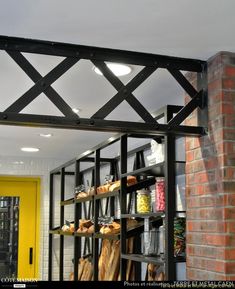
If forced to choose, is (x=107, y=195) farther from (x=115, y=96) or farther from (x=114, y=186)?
(x=115, y=96)

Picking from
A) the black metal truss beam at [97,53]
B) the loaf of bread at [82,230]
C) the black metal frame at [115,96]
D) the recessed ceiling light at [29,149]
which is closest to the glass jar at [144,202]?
the black metal frame at [115,96]

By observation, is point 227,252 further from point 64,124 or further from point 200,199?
point 64,124

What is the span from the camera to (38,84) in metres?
2.46

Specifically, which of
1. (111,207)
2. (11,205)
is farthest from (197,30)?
(11,205)

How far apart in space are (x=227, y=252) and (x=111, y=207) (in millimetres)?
2686

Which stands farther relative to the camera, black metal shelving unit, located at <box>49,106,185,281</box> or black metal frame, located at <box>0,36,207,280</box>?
black metal shelving unit, located at <box>49,106,185,281</box>

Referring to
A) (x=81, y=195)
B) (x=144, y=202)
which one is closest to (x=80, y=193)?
(x=81, y=195)

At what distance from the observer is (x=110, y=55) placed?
2594 mm

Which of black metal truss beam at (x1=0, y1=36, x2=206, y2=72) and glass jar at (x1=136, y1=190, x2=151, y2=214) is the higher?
black metal truss beam at (x1=0, y1=36, x2=206, y2=72)

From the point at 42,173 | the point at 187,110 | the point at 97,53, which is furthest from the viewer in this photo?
the point at 42,173

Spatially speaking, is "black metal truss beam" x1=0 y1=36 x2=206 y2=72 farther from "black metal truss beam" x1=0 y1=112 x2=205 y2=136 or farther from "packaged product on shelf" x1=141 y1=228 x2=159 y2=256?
"packaged product on shelf" x1=141 y1=228 x2=159 y2=256

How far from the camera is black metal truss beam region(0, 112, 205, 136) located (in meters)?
2.38

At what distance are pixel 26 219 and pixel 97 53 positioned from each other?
4633 mm

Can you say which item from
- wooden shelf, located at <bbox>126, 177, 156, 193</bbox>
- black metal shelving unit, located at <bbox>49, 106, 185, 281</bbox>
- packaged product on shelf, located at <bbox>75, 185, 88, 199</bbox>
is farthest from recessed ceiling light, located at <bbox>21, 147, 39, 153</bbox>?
wooden shelf, located at <bbox>126, 177, 156, 193</bbox>
